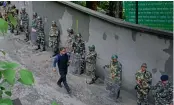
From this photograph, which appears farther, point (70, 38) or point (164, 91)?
point (70, 38)

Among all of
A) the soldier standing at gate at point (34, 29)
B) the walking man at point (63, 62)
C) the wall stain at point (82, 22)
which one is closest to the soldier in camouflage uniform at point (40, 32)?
the soldier standing at gate at point (34, 29)

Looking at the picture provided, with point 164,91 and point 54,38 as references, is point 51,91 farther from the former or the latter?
point 164,91

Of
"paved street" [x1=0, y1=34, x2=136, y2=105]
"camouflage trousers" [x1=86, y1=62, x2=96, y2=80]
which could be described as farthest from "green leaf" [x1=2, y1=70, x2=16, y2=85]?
"camouflage trousers" [x1=86, y1=62, x2=96, y2=80]

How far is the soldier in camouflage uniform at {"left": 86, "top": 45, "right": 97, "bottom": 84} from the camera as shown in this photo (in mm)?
10000

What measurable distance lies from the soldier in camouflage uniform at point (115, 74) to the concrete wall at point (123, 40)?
55 cm

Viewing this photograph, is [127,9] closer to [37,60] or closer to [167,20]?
[167,20]

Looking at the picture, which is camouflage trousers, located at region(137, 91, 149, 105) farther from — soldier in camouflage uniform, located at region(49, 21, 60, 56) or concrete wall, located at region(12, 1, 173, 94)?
soldier in camouflage uniform, located at region(49, 21, 60, 56)

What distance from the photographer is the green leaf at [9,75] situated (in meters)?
1.48

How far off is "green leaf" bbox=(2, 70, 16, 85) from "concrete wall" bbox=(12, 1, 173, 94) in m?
7.29

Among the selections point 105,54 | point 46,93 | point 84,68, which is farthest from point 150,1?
point 46,93

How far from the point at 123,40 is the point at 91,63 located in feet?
4.27

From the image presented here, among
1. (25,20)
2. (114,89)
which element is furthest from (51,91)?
(25,20)

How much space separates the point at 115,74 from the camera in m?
9.22

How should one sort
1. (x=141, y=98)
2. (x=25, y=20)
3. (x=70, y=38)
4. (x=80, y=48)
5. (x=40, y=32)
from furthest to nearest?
1. (x=25, y=20)
2. (x=40, y=32)
3. (x=70, y=38)
4. (x=80, y=48)
5. (x=141, y=98)
